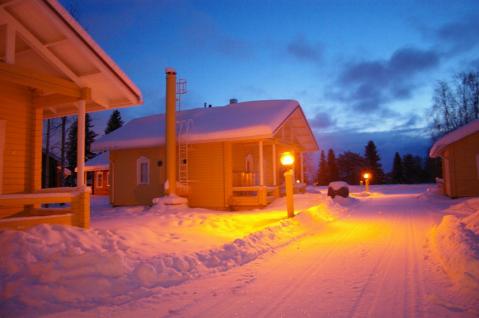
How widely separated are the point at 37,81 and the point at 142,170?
476 inches

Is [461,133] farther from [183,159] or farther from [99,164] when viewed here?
[99,164]

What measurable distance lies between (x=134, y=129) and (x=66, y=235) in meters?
15.9

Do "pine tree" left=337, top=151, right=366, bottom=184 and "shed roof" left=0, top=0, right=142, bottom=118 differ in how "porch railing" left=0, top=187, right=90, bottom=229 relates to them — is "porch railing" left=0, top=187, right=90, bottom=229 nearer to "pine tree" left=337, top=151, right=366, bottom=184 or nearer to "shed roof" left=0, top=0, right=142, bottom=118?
"shed roof" left=0, top=0, right=142, bottom=118

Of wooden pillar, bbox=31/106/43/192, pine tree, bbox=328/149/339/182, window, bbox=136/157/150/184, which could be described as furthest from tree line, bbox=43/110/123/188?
pine tree, bbox=328/149/339/182

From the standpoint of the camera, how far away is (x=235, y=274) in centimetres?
607

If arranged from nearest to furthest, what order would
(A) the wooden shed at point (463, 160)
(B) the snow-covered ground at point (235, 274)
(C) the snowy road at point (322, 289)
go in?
(C) the snowy road at point (322, 289)
(B) the snow-covered ground at point (235, 274)
(A) the wooden shed at point (463, 160)

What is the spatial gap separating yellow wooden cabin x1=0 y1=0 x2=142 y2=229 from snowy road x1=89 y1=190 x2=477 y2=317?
16.3ft

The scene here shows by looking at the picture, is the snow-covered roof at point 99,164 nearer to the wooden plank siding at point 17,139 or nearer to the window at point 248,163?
the window at point 248,163

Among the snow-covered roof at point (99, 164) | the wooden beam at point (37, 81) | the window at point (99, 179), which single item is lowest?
the window at point (99, 179)

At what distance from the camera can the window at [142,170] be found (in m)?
19.9

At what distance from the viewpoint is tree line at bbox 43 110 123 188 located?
79.2 feet

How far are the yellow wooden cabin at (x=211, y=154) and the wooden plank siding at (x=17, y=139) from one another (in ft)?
26.8

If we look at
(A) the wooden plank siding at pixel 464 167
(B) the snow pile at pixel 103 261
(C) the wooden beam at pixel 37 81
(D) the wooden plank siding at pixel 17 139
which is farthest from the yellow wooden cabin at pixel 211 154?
(A) the wooden plank siding at pixel 464 167

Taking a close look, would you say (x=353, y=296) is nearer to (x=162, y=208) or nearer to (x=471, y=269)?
(x=471, y=269)
